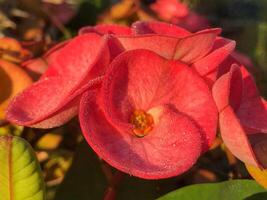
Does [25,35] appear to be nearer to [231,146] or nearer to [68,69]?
[68,69]

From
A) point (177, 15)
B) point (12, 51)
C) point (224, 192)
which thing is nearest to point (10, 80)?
point (12, 51)

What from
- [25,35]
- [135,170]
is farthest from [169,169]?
[25,35]

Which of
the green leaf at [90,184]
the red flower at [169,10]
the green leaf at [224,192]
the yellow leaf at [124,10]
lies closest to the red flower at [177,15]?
the red flower at [169,10]

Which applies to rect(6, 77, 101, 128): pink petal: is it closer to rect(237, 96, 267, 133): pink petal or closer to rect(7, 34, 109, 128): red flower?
rect(7, 34, 109, 128): red flower

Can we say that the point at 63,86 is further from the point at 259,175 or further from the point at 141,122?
the point at 259,175

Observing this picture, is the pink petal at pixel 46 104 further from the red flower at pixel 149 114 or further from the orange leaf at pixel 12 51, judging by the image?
the orange leaf at pixel 12 51

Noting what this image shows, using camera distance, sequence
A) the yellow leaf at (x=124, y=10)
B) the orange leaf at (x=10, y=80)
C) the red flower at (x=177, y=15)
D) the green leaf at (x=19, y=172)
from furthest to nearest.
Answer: the red flower at (x=177, y=15) < the yellow leaf at (x=124, y=10) < the orange leaf at (x=10, y=80) < the green leaf at (x=19, y=172)

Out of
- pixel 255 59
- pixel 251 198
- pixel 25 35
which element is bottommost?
pixel 255 59
